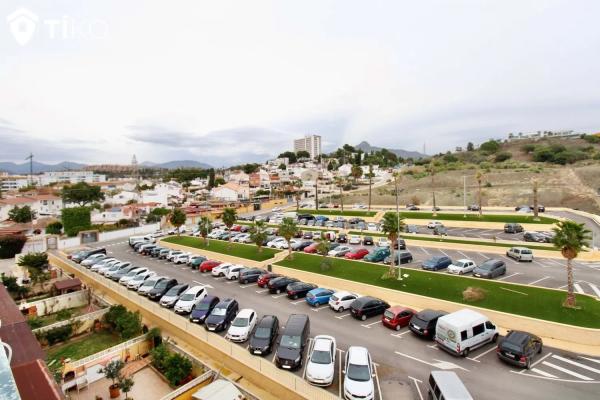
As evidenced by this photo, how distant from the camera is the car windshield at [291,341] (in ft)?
51.5

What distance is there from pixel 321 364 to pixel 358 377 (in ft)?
5.88

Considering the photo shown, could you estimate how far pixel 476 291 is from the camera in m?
21.9

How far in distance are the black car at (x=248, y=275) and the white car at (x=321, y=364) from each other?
13.7m

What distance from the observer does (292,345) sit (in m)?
15.7

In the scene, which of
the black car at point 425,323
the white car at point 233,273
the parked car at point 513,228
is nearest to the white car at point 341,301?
the black car at point 425,323

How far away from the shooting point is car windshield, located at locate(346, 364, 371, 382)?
43.4 feet

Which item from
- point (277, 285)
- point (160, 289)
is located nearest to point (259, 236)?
point (277, 285)

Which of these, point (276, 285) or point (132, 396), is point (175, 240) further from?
point (132, 396)

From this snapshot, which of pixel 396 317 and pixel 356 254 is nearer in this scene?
pixel 396 317

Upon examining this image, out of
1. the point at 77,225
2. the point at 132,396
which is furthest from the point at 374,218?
the point at 77,225

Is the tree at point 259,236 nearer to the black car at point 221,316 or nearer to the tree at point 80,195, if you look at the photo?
the black car at point 221,316

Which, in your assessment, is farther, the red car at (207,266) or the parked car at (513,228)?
the parked car at (513,228)

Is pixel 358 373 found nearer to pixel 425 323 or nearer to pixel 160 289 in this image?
pixel 425 323

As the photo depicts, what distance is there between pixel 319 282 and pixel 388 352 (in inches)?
433
